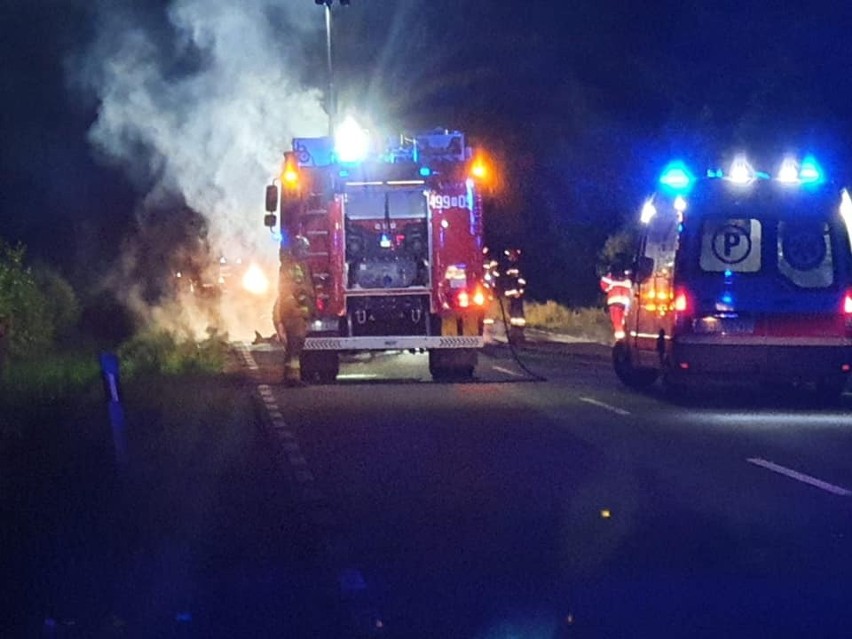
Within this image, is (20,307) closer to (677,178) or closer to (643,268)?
(643,268)

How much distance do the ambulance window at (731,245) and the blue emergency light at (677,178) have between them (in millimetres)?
502

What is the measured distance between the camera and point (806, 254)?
2012 cm

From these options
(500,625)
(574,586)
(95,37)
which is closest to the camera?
(500,625)

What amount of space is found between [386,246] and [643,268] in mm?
4152

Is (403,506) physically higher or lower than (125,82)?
lower

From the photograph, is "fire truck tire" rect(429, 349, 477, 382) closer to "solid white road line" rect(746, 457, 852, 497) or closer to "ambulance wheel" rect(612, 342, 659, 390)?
"ambulance wheel" rect(612, 342, 659, 390)

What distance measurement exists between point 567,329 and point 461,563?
1381 inches

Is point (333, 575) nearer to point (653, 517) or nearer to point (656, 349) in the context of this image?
point (653, 517)

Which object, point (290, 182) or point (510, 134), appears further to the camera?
point (510, 134)

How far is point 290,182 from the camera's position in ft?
80.6

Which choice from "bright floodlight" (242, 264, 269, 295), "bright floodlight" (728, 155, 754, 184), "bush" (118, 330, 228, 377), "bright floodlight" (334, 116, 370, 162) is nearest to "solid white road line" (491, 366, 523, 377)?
"bright floodlight" (334, 116, 370, 162)

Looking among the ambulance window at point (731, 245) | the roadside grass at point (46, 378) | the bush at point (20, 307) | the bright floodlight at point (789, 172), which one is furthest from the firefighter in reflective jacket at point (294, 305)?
the bright floodlight at point (789, 172)

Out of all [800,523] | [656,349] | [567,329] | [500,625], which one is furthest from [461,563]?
[567,329]

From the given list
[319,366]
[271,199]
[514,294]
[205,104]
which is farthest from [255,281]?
[319,366]
